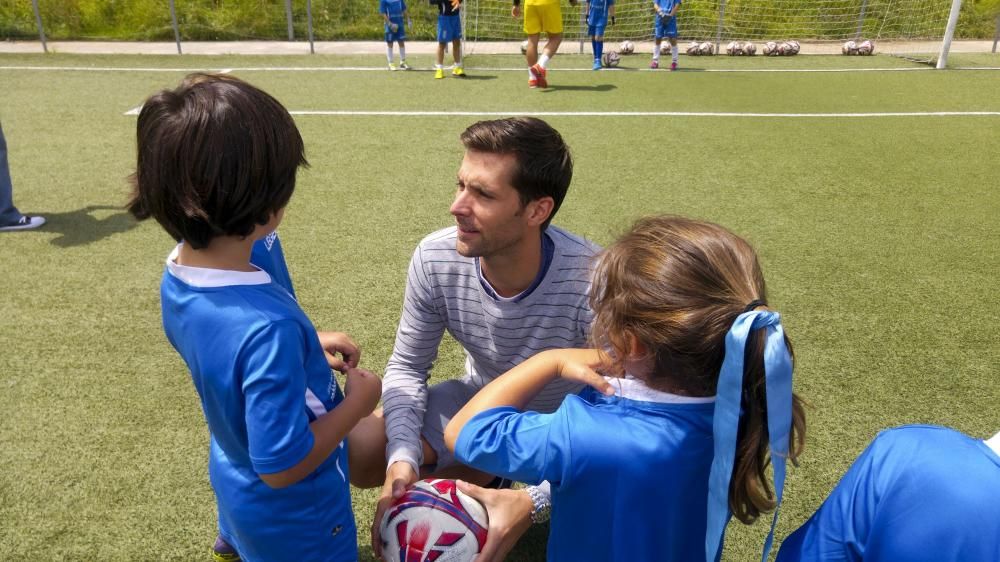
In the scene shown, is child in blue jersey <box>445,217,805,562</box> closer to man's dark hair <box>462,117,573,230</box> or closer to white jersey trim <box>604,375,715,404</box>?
white jersey trim <box>604,375,715,404</box>

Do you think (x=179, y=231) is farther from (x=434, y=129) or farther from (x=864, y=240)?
(x=434, y=129)

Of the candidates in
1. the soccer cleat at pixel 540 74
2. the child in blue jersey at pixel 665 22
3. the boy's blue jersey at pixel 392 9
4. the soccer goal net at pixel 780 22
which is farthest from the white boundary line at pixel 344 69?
the soccer goal net at pixel 780 22

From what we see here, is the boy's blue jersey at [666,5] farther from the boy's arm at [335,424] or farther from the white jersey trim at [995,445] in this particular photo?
the white jersey trim at [995,445]

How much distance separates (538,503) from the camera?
7.40ft

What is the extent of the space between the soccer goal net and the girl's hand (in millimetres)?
13210

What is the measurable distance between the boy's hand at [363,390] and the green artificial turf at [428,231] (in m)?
0.71

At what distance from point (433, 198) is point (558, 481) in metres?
4.38

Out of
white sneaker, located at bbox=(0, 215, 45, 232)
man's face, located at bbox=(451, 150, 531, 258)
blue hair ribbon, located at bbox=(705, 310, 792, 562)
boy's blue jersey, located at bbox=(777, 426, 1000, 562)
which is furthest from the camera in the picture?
white sneaker, located at bbox=(0, 215, 45, 232)

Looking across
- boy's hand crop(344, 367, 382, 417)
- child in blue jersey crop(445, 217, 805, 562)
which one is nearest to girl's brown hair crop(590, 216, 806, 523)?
child in blue jersey crop(445, 217, 805, 562)

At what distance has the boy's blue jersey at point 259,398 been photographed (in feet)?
4.88

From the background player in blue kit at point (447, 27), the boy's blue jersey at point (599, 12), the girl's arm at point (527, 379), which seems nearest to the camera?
the girl's arm at point (527, 379)

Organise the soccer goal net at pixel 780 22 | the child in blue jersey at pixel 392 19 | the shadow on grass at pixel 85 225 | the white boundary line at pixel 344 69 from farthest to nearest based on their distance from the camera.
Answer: the soccer goal net at pixel 780 22 → the white boundary line at pixel 344 69 → the child in blue jersey at pixel 392 19 → the shadow on grass at pixel 85 225

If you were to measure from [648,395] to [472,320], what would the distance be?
3.31 feet

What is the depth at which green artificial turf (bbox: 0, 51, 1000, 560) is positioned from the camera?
2.86 m
